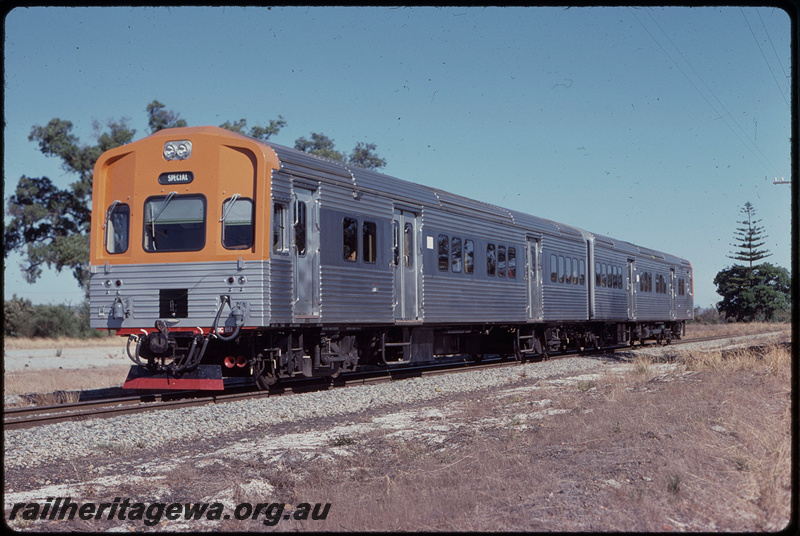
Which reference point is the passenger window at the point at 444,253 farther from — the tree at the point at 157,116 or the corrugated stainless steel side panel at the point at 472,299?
the tree at the point at 157,116

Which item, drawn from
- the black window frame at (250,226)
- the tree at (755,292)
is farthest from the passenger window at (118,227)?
the tree at (755,292)

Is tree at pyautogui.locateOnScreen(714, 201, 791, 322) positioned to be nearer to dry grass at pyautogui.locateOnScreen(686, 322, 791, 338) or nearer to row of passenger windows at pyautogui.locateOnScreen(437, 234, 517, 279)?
dry grass at pyautogui.locateOnScreen(686, 322, 791, 338)

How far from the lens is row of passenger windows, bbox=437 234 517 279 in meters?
16.6

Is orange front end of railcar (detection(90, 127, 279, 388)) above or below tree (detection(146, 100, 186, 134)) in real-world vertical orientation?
below

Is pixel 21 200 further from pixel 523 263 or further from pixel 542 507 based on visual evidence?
pixel 542 507

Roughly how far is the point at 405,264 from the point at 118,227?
5.34 metres

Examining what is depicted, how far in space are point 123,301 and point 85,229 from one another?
33132 millimetres

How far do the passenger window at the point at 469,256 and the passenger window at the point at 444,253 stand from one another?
0.82 m

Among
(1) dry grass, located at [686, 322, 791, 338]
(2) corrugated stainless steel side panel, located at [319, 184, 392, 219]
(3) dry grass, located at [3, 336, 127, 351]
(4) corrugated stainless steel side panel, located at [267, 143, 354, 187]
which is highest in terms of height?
(4) corrugated stainless steel side panel, located at [267, 143, 354, 187]

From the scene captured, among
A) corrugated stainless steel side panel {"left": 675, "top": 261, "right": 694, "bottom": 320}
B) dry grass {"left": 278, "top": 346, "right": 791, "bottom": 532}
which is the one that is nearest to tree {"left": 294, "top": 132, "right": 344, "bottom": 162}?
corrugated stainless steel side panel {"left": 675, "top": 261, "right": 694, "bottom": 320}

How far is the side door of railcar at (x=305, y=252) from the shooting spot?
12.1 metres

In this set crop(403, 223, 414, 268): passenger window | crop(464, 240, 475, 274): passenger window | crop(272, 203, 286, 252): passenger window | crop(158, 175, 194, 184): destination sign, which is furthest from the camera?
crop(464, 240, 475, 274): passenger window

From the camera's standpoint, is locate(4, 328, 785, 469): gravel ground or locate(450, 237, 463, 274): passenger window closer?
locate(4, 328, 785, 469): gravel ground

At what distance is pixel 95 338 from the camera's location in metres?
45.0
